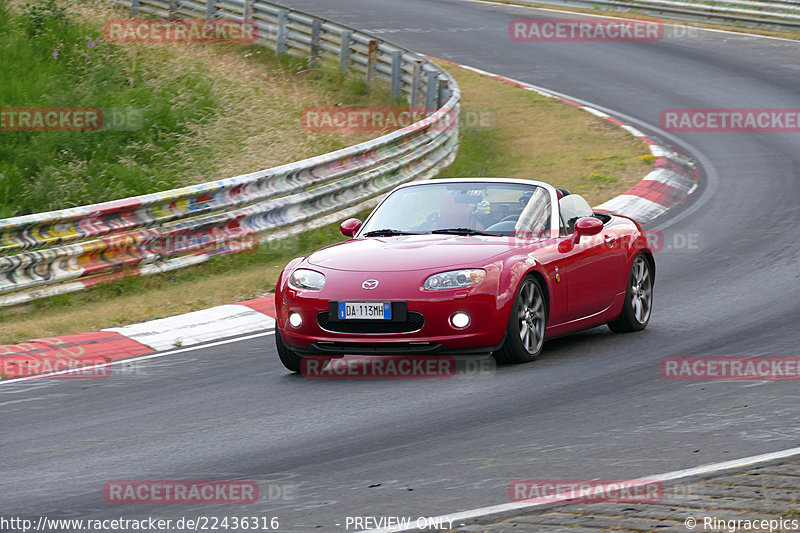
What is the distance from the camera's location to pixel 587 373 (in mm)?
8711

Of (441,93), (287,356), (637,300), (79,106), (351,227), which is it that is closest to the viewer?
(287,356)

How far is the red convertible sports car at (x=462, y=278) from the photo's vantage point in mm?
8516

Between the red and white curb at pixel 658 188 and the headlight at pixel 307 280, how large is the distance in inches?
314

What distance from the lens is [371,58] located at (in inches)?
951

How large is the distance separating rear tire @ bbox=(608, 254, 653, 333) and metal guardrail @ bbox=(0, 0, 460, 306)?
524 cm

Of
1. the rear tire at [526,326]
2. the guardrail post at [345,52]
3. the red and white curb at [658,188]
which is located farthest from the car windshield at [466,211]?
the guardrail post at [345,52]

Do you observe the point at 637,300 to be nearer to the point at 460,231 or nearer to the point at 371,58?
the point at 460,231

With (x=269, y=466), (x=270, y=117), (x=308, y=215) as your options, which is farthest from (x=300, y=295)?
(x=270, y=117)

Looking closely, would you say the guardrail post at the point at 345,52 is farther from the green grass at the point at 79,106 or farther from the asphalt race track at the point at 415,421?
the asphalt race track at the point at 415,421

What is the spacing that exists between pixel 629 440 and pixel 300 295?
2.98 m

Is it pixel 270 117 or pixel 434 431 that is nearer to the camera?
pixel 434 431

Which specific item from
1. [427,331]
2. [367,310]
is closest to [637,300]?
[427,331]

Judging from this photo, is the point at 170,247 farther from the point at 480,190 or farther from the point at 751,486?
the point at 751,486

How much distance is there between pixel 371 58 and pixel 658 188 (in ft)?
26.9
